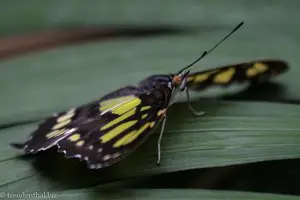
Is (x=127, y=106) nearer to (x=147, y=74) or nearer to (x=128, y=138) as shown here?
(x=128, y=138)

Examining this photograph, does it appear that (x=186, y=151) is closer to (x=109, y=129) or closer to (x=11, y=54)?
(x=109, y=129)

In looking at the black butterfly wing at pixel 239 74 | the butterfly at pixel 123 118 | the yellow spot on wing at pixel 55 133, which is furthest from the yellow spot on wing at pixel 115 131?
the black butterfly wing at pixel 239 74

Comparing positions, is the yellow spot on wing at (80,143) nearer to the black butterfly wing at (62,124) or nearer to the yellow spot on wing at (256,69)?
the black butterfly wing at (62,124)

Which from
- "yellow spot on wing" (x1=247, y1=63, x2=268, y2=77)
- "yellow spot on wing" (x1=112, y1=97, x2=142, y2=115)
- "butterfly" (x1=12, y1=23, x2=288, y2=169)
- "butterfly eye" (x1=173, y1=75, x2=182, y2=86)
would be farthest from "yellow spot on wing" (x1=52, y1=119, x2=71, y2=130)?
"yellow spot on wing" (x1=247, y1=63, x2=268, y2=77)

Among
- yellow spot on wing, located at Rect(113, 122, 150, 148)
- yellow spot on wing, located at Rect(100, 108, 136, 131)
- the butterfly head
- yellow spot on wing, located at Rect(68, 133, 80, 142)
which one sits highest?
the butterfly head

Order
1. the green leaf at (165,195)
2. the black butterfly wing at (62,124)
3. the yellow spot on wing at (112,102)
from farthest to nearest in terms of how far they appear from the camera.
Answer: the yellow spot on wing at (112,102) → the black butterfly wing at (62,124) → the green leaf at (165,195)

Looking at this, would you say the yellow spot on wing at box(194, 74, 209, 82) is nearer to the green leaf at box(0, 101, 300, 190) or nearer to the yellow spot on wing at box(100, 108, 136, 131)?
the green leaf at box(0, 101, 300, 190)
